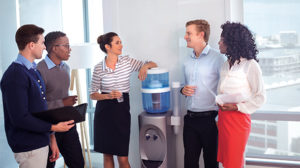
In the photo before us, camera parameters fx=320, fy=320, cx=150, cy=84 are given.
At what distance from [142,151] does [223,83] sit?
1165mm

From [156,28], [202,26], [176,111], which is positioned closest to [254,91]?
[202,26]

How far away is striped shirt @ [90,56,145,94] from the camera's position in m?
2.94

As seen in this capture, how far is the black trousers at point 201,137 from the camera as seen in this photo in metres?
2.76

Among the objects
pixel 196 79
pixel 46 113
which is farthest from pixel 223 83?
pixel 46 113

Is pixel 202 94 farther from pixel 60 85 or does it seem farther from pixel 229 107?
pixel 60 85

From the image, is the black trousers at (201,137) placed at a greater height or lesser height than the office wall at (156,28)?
lesser

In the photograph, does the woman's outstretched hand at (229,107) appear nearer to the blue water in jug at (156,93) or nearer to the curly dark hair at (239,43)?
the curly dark hair at (239,43)

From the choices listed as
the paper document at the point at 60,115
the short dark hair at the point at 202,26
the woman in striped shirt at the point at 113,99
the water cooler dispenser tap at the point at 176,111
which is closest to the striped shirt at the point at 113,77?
the woman in striped shirt at the point at 113,99

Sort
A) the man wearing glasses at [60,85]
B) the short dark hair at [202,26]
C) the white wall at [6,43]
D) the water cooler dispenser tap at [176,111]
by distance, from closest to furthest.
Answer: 1. the man wearing glasses at [60,85]
2. the short dark hair at [202,26]
3. the water cooler dispenser tap at [176,111]
4. the white wall at [6,43]

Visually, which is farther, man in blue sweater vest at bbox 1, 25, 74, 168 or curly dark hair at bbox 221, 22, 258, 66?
curly dark hair at bbox 221, 22, 258, 66

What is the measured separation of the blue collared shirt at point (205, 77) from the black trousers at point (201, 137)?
79mm

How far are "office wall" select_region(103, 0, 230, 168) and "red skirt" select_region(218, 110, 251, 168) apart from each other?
906mm

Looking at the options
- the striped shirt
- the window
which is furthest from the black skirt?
the window

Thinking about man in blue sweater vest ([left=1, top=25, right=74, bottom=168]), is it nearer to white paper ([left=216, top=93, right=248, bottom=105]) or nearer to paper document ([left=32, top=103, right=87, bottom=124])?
Answer: paper document ([left=32, top=103, right=87, bottom=124])
